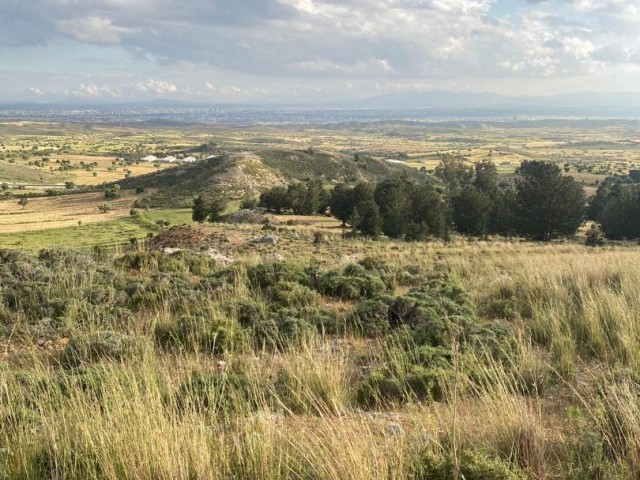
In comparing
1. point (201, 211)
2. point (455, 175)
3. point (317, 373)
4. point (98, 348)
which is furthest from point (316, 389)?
point (455, 175)

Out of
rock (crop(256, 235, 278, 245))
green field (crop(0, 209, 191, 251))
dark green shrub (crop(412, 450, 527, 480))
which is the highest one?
dark green shrub (crop(412, 450, 527, 480))

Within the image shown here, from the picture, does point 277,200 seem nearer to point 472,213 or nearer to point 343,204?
point 343,204

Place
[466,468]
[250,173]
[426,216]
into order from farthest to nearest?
[250,173]
[426,216]
[466,468]

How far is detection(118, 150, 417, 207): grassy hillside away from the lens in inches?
3642

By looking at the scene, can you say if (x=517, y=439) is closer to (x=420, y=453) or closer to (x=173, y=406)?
(x=420, y=453)

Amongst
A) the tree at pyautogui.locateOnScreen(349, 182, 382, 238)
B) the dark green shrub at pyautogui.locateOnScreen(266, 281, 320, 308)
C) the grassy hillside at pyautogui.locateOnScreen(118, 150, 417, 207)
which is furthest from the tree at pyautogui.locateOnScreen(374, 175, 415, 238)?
the grassy hillside at pyautogui.locateOnScreen(118, 150, 417, 207)

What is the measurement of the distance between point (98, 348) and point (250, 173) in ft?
321

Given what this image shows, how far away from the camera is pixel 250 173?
102m

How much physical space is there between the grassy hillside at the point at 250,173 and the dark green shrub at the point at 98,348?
8052 cm

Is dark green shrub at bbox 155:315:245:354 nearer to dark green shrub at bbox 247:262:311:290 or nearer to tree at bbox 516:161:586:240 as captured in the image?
dark green shrub at bbox 247:262:311:290

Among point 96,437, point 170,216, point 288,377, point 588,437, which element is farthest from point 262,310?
point 170,216

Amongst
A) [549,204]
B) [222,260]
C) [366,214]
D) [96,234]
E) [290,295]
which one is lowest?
[96,234]

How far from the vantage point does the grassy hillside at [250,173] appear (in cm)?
9250

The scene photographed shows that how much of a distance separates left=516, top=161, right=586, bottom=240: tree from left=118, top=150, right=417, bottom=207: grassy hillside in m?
53.5
